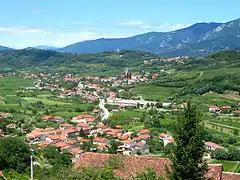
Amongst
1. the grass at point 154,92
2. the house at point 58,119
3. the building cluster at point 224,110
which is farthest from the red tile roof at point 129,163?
the grass at point 154,92

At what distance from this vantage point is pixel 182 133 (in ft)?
36.2

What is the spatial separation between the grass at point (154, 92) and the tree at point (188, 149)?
207 ft

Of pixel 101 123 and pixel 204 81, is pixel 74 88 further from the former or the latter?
pixel 101 123

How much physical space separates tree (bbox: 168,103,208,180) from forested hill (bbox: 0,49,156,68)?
14336 cm

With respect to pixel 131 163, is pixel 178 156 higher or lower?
higher

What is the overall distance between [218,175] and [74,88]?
3352 inches

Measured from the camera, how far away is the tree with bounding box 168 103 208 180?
1074 centimetres

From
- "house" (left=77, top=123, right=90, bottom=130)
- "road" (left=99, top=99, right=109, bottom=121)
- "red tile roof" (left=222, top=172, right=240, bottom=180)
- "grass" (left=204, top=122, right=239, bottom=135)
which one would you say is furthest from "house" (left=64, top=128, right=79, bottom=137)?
"red tile roof" (left=222, top=172, right=240, bottom=180)

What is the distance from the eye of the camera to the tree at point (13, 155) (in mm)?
28875

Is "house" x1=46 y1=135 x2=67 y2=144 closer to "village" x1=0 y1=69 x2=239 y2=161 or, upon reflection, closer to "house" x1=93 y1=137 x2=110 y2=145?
"village" x1=0 y1=69 x2=239 y2=161

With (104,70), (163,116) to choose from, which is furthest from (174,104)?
(104,70)

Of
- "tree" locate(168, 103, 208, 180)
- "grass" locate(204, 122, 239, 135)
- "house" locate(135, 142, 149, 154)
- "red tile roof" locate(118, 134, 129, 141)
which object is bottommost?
"house" locate(135, 142, 149, 154)

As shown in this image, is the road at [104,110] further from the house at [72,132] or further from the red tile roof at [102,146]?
the red tile roof at [102,146]

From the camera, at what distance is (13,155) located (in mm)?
29938
